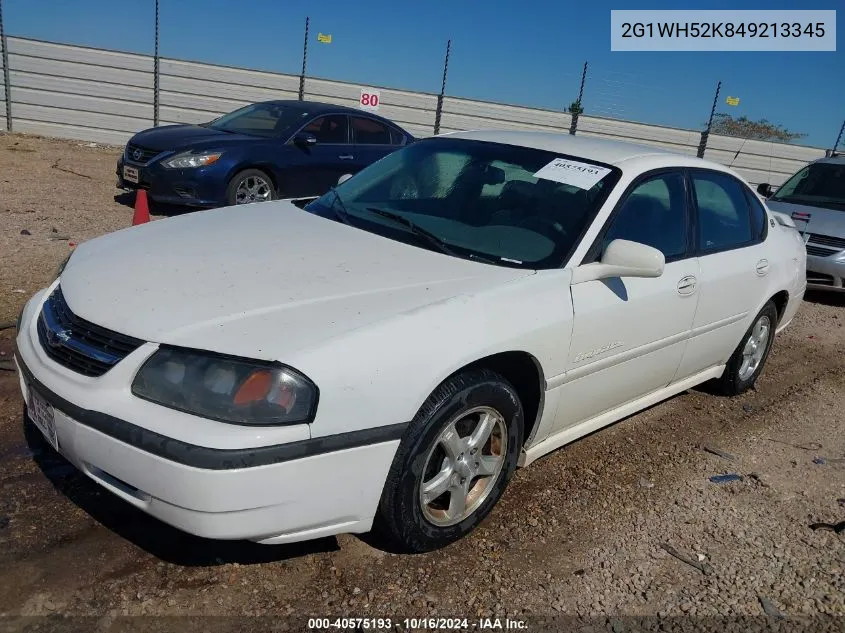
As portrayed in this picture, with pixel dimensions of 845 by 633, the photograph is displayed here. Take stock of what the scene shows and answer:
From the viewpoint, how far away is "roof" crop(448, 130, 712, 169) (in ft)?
12.2

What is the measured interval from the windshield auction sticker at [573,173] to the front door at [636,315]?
0.17 metres

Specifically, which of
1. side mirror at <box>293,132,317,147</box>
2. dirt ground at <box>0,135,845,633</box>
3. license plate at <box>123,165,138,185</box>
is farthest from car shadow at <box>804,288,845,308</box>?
license plate at <box>123,165,138,185</box>

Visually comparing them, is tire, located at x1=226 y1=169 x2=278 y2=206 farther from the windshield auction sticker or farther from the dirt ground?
the windshield auction sticker

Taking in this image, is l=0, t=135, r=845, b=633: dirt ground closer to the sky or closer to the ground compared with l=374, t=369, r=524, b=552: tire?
closer to the ground

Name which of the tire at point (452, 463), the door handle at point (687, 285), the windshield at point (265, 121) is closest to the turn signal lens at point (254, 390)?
the tire at point (452, 463)

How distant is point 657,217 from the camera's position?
3740 millimetres

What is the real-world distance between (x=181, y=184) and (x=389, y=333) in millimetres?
6556

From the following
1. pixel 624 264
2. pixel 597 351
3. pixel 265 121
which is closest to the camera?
pixel 624 264

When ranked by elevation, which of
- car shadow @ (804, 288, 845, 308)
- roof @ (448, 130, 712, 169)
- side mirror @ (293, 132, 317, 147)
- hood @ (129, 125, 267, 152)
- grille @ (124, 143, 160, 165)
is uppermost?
roof @ (448, 130, 712, 169)

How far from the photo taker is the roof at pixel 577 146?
12.2ft

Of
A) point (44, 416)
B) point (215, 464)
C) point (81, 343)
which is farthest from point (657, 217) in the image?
point (44, 416)

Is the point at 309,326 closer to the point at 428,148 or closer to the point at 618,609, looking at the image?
the point at 618,609

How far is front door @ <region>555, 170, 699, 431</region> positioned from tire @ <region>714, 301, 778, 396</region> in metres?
0.98

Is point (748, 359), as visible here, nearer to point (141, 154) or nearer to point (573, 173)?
point (573, 173)
